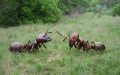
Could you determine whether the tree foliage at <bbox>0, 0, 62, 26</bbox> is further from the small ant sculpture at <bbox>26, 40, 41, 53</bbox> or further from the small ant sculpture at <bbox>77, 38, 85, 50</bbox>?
the small ant sculpture at <bbox>77, 38, 85, 50</bbox>

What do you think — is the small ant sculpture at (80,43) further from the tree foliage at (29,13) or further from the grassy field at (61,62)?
the tree foliage at (29,13)

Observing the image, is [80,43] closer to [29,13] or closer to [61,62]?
[61,62]

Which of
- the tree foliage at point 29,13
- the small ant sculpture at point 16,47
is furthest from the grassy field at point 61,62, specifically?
the tree foliage at point 29,13

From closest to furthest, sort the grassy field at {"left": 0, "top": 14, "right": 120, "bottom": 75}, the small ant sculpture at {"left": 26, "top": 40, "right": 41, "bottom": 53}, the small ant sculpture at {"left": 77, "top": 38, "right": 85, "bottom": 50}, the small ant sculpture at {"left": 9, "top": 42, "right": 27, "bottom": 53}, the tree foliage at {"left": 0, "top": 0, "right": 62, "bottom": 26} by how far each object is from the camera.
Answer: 1. the grassy field at {"left": 0, "top": 14, "right": 120, "bottom": 75}
2. the small ant sculpture at {"left": 9, "top": 42, "right": 27, "bottom": 53}
3. the small ant sculpture at {"left": 26, "top": 40, "right": 41, "bottom": 53}
4. the small ant sculpture at {"left": 77, "top": 38, "right": 85, "bottom": 50}
5. the tree foliage at {"left": 0, "top": 0, "right": 62, "bottom": 26}

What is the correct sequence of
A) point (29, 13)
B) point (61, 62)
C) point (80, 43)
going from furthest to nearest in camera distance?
point (29, 13)
point (80, 43)
point (61, 62)

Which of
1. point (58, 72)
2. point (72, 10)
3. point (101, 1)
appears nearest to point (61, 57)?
point (58, 72)

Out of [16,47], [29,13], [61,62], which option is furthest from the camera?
[29,13]

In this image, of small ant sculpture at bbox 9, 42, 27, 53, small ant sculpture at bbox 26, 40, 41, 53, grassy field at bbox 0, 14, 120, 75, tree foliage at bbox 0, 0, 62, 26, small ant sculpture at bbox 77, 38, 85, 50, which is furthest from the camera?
tree foliage at bbox 0, 0, 62, 26

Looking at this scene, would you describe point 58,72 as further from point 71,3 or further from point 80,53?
point 71,3

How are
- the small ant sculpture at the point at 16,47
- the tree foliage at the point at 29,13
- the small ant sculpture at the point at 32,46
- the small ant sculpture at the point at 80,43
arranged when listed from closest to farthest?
the small ant sculpture at the point at 16,47 < the small ant sculpture at the point at 32,46 < the small ant sculpture at the point at 80,43 < the tree foliage at the point at 29,13

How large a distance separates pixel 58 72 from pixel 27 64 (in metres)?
1.03

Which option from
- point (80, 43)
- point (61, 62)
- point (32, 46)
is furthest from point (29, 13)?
point (61, 62)

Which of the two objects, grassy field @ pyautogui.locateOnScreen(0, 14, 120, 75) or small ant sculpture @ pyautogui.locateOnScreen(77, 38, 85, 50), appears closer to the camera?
grassy field @ pyautogui.locateOnScreen(0, 14, 120, 75)

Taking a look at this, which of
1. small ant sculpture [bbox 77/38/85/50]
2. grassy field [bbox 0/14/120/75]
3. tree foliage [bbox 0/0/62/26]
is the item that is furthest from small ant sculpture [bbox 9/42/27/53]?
tree foliage [bbox 0/0/62/26]
